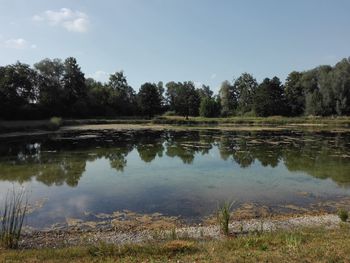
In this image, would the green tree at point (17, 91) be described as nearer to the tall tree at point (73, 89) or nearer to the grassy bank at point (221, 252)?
the tall tree at point (73, 89)

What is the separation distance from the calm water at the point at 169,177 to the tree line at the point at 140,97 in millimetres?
39555

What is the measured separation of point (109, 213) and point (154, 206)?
69.7 inches

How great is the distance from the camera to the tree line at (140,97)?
218ft

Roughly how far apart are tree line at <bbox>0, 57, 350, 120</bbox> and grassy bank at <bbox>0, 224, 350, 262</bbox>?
185 ft

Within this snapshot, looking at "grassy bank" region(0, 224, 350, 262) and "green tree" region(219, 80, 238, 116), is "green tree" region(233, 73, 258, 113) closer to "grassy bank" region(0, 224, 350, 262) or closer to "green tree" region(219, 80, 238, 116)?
"green tree" region(219, 80, 238, 116)

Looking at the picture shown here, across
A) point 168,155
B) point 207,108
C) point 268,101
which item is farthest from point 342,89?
point 168,155

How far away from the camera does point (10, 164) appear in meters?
22.6

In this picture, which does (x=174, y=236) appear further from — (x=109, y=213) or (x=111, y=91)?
(x=111, y=91)

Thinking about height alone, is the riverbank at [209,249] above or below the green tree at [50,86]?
below

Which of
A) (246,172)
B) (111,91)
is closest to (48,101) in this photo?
(111,91)

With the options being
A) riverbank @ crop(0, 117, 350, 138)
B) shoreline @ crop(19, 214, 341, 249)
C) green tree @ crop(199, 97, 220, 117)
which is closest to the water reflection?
shoreline @ crop(19, 214, 341, 249)

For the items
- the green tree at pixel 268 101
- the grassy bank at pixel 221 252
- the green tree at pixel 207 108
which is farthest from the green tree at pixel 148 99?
the grassy bank at pixel 221 252

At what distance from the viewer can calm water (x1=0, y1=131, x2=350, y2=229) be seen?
14.0 meters

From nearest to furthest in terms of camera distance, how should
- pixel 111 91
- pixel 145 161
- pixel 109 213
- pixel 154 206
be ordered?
1. pixel 109 213
2. pixel 154 206
3. pixel 145 161
4. pixel 111 91
